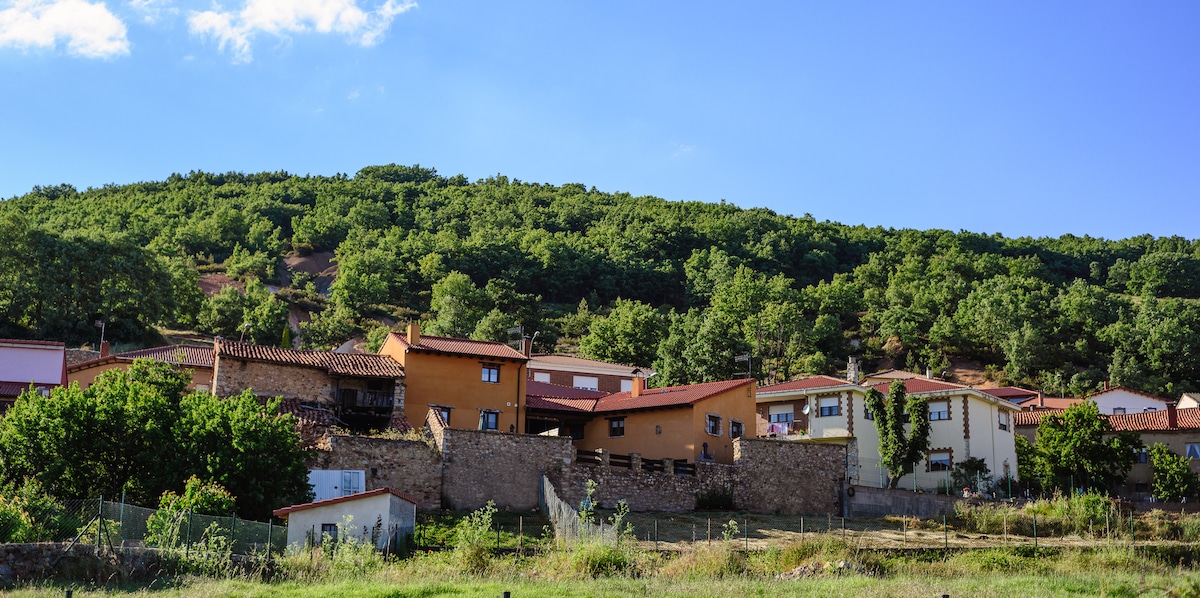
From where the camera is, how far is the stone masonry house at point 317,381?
140 feet

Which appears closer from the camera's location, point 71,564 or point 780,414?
point 71,564

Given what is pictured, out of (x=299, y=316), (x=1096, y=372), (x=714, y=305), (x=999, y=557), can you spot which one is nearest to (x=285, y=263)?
(x=299, y=316)

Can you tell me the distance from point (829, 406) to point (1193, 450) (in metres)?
18.4

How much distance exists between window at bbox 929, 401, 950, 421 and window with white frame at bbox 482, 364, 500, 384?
20.8 meters

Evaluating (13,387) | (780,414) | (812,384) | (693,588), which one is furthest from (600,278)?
(693,588)

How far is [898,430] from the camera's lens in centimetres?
A: 4931

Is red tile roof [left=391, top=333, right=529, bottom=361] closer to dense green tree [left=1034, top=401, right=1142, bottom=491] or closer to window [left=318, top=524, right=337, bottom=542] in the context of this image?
window [left=318, top=524, right=337, bottom=542]

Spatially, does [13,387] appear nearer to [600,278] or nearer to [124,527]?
[124,527]

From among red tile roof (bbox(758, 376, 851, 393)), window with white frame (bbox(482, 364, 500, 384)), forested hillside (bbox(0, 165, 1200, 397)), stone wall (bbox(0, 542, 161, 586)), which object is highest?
forested hillside (bbox(0, 165, 1200, 397))

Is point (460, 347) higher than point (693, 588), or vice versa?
point (460, 347)

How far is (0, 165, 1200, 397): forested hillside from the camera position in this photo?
81312 millimetres

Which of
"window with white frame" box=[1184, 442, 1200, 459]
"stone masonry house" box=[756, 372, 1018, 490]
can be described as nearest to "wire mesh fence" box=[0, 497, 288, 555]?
"stone masonry house" box=[756, 372, 1018, 490]

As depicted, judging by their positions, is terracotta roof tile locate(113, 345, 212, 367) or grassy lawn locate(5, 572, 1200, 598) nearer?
grassy lawn locate(5, 572, 1200, 598)

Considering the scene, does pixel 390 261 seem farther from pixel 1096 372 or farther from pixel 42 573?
pixel 42 573
